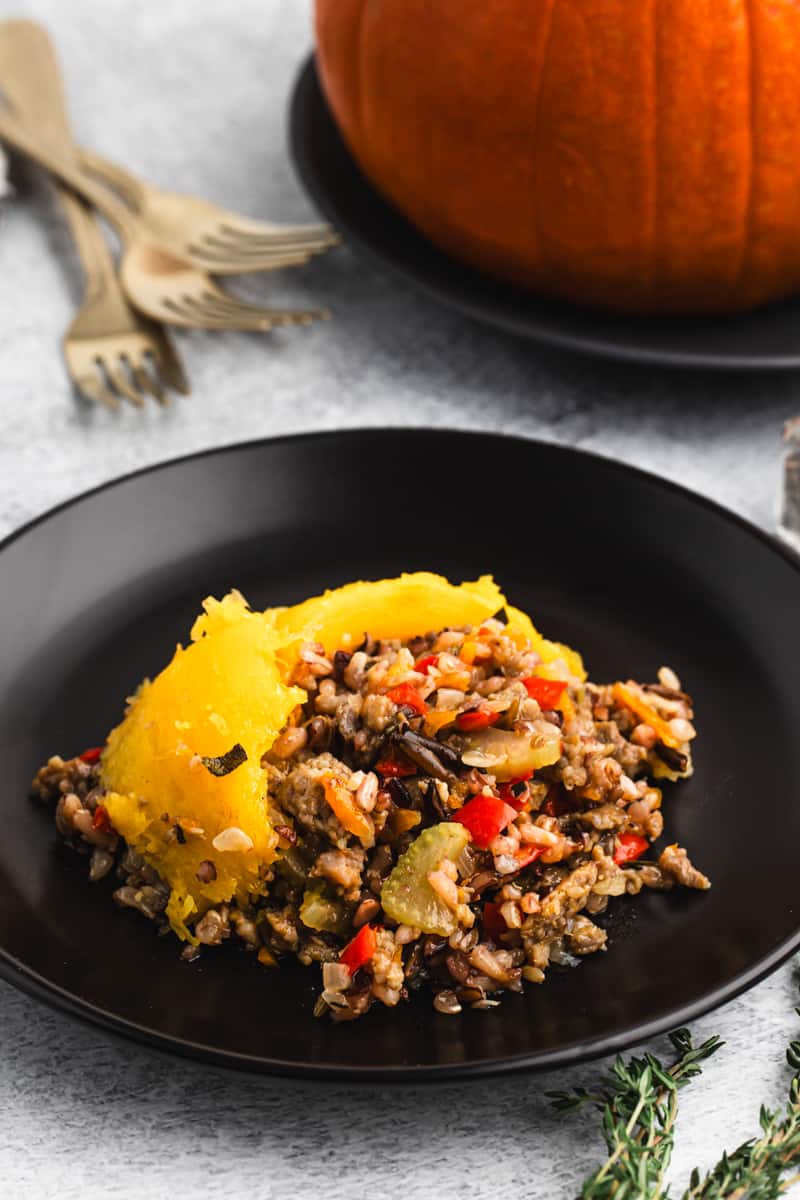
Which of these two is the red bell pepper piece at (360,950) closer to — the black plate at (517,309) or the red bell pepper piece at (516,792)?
the red bell pepper piece at (516,792)

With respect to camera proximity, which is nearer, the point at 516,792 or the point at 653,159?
the point at 516,792

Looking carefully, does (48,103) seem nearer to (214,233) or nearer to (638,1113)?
(214,233)

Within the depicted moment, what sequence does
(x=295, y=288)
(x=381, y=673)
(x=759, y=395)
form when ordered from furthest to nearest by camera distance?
1. (x=295, y=288)
2. (x=759, y=395)
3. (x=381, y=673)

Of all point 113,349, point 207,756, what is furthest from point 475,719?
point 113,349

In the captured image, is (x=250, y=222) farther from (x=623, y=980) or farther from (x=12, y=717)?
(x=623, y=980)

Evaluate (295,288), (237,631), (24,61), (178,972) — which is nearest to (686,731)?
(237,631)

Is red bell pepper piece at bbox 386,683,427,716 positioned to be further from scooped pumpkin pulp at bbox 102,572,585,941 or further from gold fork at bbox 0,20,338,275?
gold fork at bbox 0,20,338,275

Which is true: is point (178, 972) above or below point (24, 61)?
below
